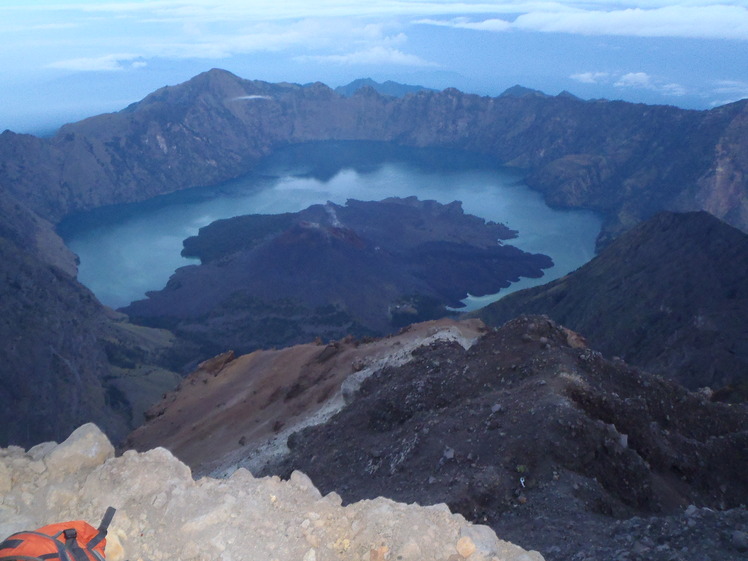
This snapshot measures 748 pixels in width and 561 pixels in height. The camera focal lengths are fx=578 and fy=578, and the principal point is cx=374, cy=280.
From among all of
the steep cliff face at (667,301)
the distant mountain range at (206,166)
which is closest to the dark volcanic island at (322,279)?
the distant mountain range at (206,166)

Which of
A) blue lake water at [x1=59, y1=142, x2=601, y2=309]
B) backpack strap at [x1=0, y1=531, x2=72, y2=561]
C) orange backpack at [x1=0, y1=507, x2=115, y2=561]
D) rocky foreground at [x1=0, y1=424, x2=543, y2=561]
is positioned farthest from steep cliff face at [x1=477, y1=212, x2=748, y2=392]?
backpack strap at [x1=0, y1=531, x2=72, y2=561]

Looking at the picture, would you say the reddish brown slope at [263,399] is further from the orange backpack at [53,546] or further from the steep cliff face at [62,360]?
the orange backpack at [53,546]

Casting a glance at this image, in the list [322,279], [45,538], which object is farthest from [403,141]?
[45,538]

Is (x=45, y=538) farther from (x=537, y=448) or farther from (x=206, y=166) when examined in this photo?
(x=206, y=166)

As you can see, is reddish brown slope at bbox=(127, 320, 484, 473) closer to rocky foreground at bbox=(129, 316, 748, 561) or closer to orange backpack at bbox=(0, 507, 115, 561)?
rocky foreground at bbox=(129, 316, 748, 561)

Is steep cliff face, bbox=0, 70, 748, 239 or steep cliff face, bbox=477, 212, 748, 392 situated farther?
steep cliff face, bbox=0, 70, 748, 239

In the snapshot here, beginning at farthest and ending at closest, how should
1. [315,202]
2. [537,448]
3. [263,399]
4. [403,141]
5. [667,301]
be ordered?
1. [403,141]
2. [315,202]
3. [667,301]
4. [263,399]
5. [537,448]
